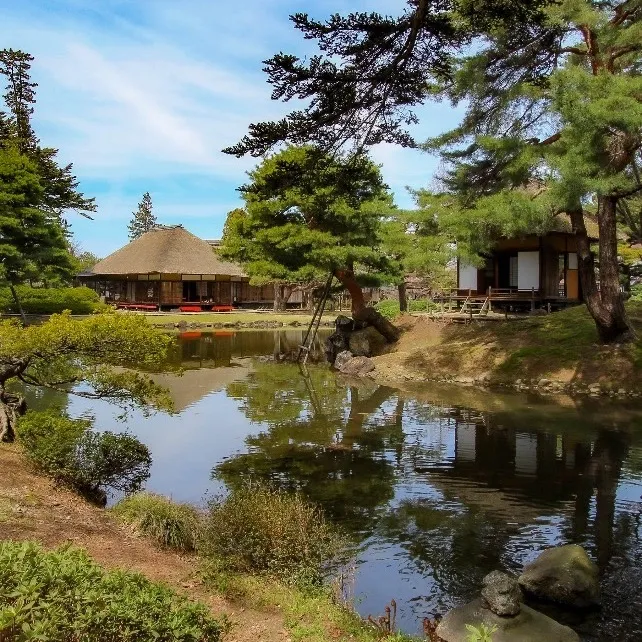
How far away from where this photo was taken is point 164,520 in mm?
7207

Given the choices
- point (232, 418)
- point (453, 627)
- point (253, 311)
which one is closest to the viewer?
point (453, 627)

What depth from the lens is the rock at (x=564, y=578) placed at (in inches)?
244

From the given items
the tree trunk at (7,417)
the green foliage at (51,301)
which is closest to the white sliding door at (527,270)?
the tree trunk at (7,417)

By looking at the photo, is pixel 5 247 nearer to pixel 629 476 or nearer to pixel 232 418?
pixel 232 418

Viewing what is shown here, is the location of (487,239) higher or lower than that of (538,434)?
higher

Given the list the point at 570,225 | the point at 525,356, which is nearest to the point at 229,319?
the point at 570,225

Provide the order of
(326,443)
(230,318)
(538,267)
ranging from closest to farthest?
(326,443), (538,267), (230,318)

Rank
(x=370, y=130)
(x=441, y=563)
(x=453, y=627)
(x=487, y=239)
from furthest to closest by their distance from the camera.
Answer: (x=487, y=239) → (x=441, y=563) → (x=370, y=130) → (x=453, y=627)

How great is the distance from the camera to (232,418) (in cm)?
1545

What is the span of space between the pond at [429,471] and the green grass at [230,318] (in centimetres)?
1995

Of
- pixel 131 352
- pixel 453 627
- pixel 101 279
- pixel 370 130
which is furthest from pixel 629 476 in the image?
pixel 101 279

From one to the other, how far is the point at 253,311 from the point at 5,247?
20.3 m

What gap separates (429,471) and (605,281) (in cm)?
1096

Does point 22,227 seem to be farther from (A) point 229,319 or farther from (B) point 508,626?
(B) point 508,626
